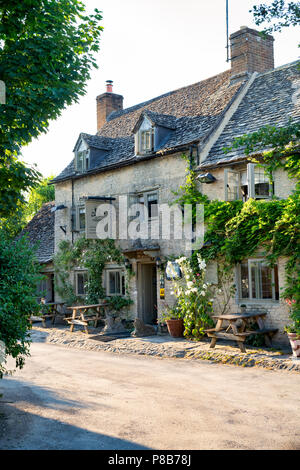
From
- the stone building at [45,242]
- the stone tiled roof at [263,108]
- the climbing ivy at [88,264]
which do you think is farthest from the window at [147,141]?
the stone building at [45,242]

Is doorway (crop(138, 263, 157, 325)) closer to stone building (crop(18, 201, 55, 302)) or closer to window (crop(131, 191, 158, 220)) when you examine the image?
window (crop(131, 191, 158, 220))

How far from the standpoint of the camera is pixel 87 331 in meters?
17.5

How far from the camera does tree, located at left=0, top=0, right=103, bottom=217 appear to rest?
920 cm

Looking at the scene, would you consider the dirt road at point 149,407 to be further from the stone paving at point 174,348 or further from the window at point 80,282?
the window at point 80,282

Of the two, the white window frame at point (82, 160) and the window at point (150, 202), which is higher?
the white window frame at point (82, 160)

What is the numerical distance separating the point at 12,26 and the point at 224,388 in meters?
8.13

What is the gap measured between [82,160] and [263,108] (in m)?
9.05

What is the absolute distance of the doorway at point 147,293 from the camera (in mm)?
18750

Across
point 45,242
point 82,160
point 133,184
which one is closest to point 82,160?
point 82,160

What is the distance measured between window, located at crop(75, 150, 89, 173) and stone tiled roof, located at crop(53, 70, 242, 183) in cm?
42

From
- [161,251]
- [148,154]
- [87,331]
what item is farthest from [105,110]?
[87,331]

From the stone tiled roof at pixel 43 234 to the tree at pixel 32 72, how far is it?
40.9 ft

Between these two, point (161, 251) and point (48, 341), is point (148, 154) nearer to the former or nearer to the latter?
point (161, 251)

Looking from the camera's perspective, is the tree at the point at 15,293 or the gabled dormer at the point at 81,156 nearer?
the tree at the point at 15,293
